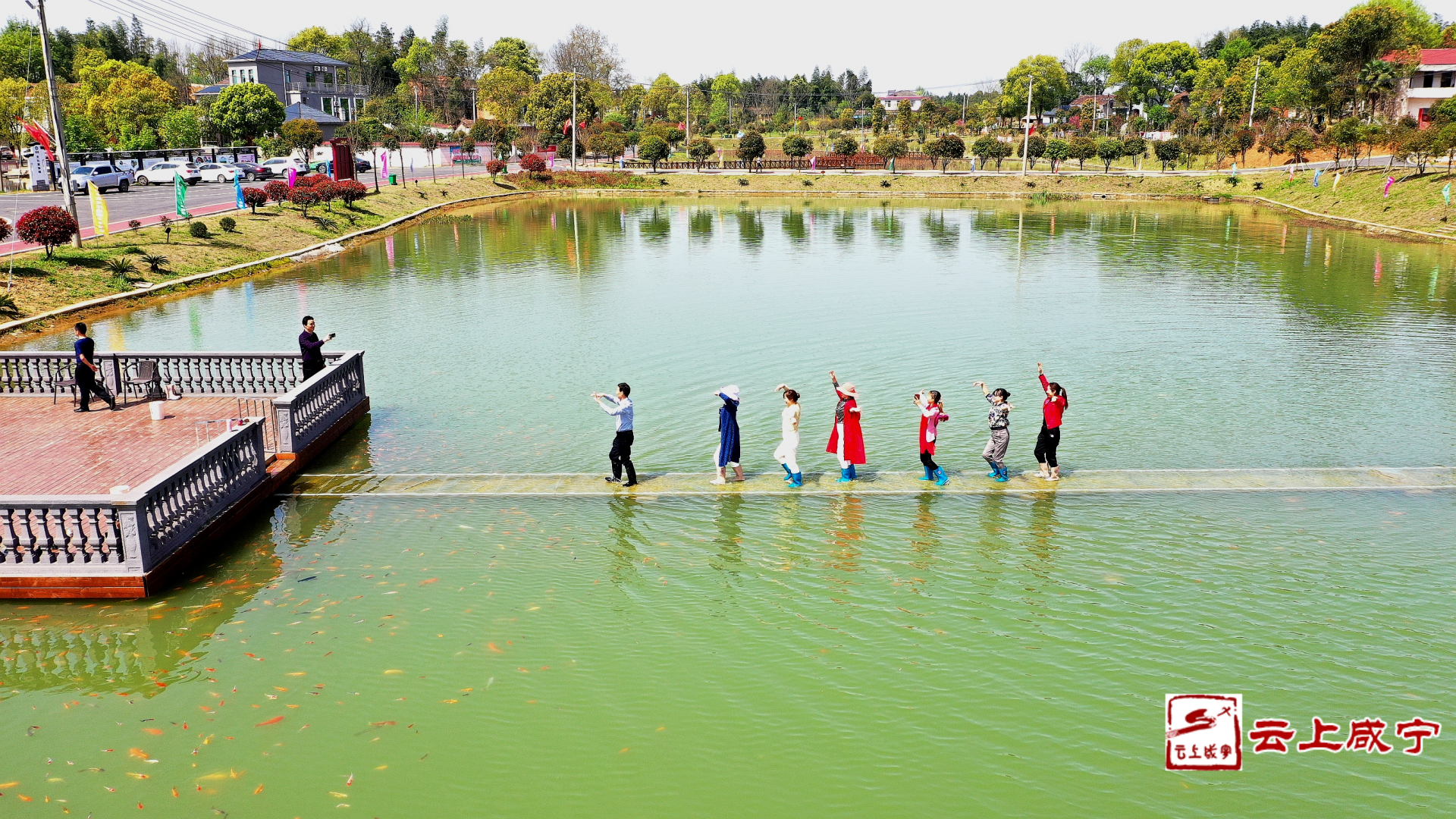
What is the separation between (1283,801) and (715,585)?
6384 millimetres

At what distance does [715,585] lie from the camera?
1213 cm

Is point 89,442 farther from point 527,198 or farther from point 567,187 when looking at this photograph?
point 567,187

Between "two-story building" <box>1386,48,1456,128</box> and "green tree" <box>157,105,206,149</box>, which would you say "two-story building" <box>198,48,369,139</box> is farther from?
"two-story building" <box>1386,48,1456,128</box>

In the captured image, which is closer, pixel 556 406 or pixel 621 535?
pixel 621 535

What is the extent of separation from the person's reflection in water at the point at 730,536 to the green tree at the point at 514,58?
12708 cm

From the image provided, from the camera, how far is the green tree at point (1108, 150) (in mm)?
90875

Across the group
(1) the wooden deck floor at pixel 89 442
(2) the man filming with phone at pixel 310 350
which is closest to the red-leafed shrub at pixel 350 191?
(1) the wooden deck floor at pixel 89 442

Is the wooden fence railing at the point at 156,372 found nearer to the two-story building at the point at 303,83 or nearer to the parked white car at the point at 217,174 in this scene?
the parked white car at the point at 217,174

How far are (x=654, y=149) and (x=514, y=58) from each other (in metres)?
52.1

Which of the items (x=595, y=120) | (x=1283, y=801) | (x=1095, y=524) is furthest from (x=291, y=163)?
(x=1283, y=801)

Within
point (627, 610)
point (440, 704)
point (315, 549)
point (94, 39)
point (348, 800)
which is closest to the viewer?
point (348, 800)

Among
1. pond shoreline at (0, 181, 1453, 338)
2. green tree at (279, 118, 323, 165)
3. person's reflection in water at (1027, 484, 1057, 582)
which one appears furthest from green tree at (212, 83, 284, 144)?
person's reflection in water at (1027, 484, 1057, 582)

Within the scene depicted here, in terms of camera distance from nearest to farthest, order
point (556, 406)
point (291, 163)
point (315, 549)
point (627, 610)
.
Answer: point (627, 610), point (315, 549), point (556, 406), point (291, 163)

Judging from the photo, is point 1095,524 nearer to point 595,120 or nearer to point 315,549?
point 315,549
